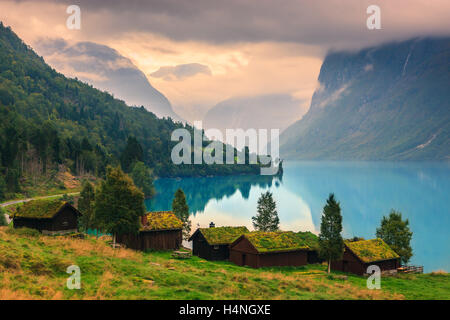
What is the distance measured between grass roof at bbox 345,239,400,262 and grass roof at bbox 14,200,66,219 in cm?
3807

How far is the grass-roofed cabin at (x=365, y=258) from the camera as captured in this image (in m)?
52.0

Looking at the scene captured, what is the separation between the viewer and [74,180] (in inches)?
5792

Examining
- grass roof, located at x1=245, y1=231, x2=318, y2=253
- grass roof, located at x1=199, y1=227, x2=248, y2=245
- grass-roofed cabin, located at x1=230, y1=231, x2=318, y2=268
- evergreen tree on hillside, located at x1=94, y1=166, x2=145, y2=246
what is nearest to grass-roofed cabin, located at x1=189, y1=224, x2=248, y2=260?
grass roof, located at x1=199, y1=227, x2=248, y2=245

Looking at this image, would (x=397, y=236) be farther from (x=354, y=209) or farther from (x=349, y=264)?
(x=354, y=209)

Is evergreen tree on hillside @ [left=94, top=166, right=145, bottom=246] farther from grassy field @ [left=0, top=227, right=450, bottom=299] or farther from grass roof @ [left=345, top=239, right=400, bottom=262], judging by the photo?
grass roof @ [left=345, top=239, right=400, bottom=262]

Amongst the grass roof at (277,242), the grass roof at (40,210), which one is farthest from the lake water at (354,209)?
the grass roof at (40,210)

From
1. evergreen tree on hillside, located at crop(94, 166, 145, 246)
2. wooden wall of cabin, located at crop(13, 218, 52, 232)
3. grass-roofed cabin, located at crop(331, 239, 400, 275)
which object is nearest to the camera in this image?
evergreen tree on hillside, located at crop(94, 166, 145, 246)

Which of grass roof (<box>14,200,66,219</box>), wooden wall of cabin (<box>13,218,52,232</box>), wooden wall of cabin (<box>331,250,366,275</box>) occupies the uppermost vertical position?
grass roof (<box>14,200,66,219</box>)

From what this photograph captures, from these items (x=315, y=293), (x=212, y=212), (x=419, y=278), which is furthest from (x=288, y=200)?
(x=315, y=293)

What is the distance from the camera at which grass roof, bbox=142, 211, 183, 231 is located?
5694cm

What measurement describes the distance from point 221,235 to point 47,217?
22.9 metres

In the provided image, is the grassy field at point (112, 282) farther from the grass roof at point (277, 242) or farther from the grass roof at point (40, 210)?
the grass roof at point (40, 210)
